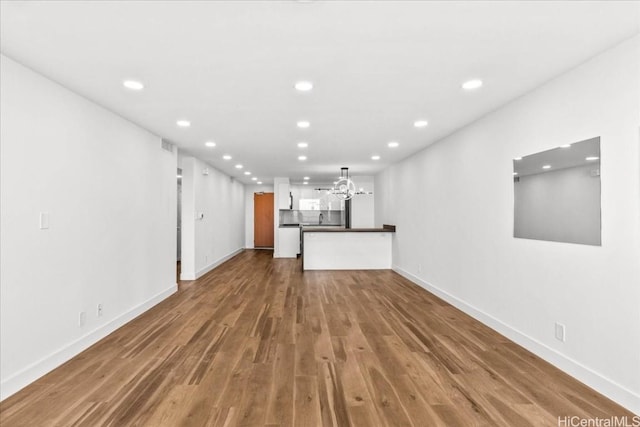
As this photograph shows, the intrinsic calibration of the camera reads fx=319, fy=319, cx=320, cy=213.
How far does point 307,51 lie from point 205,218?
222 inches

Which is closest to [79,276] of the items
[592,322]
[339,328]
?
[339,328]

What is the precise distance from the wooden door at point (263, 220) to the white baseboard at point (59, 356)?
27.1ft

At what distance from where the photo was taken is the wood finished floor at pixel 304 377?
208 centimetres

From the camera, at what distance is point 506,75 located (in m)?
2.75

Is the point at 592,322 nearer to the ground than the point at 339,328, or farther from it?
farther from it

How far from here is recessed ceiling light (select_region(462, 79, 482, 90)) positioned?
9.44 ft

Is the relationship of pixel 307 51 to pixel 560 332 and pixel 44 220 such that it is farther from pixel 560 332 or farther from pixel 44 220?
pixel 560 332

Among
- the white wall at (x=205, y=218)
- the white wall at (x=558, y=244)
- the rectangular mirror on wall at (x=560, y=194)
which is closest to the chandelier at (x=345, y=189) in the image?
the white wall at (x=558, y=244)

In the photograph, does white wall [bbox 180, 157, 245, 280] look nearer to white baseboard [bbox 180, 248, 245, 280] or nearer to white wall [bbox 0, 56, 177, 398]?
white baseboard [bbox 180, 248, 245, 280]

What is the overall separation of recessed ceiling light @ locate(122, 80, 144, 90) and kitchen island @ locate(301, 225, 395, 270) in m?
5.19

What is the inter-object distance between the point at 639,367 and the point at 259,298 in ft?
14.1

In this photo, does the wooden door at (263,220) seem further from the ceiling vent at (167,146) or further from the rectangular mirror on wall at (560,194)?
the rectangular mirror on wall at (560,194)

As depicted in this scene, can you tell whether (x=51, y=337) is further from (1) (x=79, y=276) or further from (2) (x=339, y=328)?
(2) (x=339, y=328)

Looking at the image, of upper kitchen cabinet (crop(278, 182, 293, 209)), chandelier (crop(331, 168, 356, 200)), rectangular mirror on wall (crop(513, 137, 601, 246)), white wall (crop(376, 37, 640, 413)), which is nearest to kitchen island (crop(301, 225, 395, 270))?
chandelier (crop(331, 168, 356, 200))
